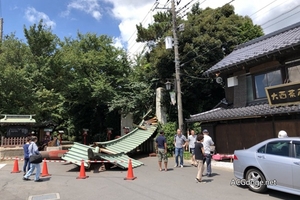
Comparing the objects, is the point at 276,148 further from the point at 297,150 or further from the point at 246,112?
the point at 246,112

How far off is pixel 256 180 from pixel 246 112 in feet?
17.1

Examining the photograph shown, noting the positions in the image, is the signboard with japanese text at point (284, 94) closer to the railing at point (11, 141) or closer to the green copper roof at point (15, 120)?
the green copper roof at point (15, 120)

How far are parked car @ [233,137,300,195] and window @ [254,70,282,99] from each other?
6.21 m

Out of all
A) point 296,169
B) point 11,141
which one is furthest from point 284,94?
point 11,141

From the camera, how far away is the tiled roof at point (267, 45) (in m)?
11.6

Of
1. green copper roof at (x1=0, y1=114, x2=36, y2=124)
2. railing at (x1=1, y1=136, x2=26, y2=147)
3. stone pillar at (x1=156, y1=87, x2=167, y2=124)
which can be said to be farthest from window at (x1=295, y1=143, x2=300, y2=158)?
railing at (x1=1, y1=136, x2=26, y2=147)

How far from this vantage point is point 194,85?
1956 cm

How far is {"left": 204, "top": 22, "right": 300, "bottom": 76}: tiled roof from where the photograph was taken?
38.1 feet

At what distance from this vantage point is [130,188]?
318 inches

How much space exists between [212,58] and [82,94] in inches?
558

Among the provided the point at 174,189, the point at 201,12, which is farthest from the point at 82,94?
the point at 174,189

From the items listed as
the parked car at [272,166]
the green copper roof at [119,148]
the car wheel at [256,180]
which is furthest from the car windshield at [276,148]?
the green copper roof at [119,148]

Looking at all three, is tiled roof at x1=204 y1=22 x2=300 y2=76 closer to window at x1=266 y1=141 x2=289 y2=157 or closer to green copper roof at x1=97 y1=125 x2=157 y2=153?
window at x1=266 y1=141 x2=289 y2=157

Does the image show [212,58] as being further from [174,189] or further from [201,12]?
[174,189]
